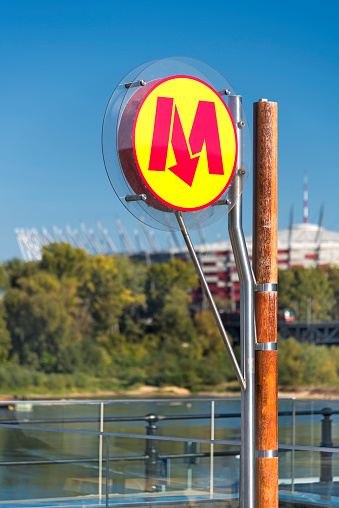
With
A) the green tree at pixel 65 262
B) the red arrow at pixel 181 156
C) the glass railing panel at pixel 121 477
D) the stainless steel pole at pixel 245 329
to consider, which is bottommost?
the glass railing panel at pixel 121 477

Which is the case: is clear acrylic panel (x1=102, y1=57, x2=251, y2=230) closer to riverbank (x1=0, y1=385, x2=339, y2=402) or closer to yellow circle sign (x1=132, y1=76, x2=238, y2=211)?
yellow circle sign (x1=132, y1=76, x2=238, y2=211)

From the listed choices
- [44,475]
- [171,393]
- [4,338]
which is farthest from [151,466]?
[171,393]

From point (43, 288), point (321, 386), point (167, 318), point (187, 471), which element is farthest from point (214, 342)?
point (187, 471)

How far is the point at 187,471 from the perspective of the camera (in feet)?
22.0

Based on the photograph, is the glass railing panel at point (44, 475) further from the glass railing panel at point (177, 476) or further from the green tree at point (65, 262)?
the green tree at point (65, 262)

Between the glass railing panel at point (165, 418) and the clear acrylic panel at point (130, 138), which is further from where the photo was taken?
the glass railing panel at point (165, 418)

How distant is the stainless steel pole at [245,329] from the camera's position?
376cm

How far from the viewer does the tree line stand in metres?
70.7

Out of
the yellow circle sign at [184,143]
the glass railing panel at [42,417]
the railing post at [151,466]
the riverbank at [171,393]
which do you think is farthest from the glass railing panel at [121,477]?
the riverbank at [171,393]

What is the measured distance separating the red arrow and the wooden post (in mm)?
455

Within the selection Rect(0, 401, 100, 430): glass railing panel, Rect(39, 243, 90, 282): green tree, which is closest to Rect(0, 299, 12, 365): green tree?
Rect(39, 243, 90, 282): green tree

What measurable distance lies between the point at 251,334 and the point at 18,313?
6761cm

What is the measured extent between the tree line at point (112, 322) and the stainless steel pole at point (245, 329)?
66.4 metres

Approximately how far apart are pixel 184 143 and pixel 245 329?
0.91 m
